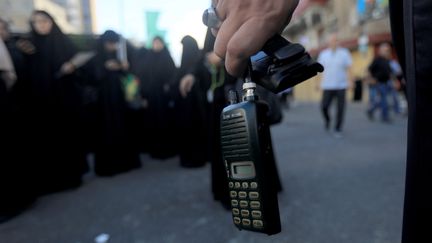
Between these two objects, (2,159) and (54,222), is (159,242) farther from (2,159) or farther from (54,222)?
(2,159)

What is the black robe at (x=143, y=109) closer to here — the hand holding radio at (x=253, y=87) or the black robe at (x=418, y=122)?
the hand holding radio at (x=253, y=87)

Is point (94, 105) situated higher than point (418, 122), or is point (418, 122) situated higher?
point (94, 105)

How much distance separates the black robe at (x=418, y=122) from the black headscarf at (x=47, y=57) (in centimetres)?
346

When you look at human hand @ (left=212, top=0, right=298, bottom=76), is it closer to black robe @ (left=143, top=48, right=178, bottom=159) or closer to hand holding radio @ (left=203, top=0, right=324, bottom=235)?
hand holding radio @ (left=203, top=0, right=324, bottom=235)

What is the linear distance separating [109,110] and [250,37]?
363 cm

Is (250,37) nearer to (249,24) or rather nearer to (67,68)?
(249,24)

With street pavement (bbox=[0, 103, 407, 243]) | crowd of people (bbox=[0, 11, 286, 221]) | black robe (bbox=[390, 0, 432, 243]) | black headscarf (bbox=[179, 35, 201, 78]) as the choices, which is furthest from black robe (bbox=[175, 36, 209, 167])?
black robe (bbox=[390, 0, 432, 243])

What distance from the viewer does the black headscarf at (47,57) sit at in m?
3.45

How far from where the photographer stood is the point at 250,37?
81 centimetres

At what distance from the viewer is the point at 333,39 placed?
19.5 feet

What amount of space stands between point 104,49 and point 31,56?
3.04 ft

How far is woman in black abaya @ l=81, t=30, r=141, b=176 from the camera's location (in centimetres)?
411

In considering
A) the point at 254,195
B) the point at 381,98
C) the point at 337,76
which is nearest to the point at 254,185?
the point at 254,195

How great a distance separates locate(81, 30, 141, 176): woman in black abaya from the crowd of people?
0.01 metres
